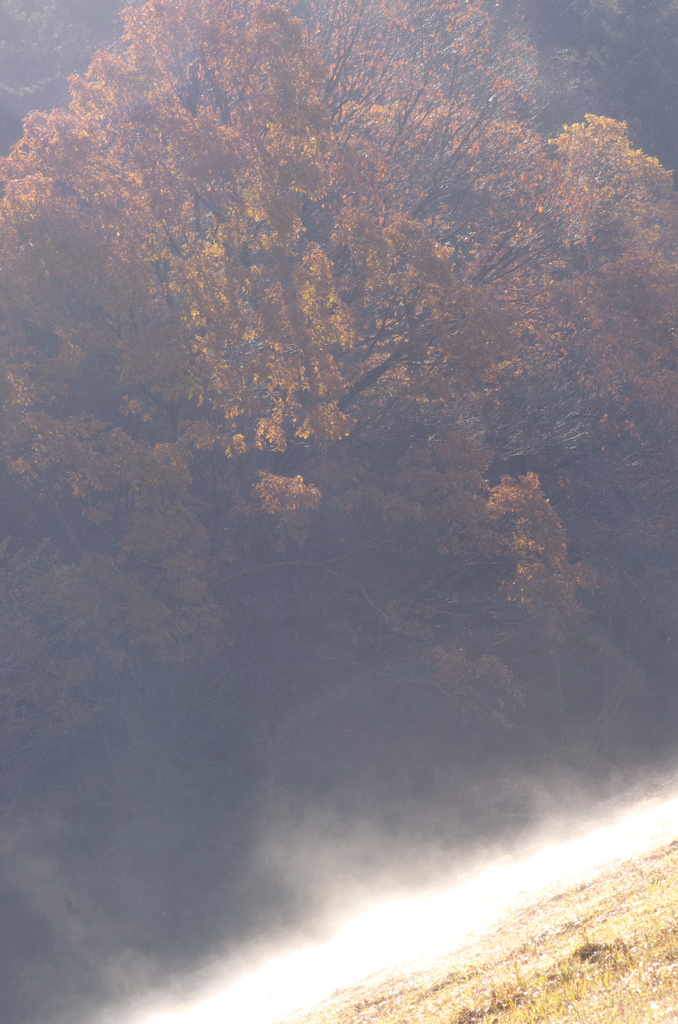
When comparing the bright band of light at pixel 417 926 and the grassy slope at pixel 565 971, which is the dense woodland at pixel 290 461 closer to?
the bright band of light at pixel 417 926

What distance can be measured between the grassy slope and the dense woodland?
7856 mm

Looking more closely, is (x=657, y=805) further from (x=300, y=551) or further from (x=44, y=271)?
(x=44, y=271)

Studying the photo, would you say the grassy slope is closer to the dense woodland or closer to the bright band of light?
the bright band of light

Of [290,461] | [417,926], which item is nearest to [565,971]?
[417,926]

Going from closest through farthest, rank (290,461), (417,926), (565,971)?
(565,971) < (417,926) < (290,461)

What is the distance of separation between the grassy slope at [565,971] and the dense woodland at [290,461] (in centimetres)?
786

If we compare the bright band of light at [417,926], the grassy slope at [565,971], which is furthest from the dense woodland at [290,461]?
the grassy slope at [565,971]

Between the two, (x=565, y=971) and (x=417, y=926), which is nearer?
(x=565, y=971)

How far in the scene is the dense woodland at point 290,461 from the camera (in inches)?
572

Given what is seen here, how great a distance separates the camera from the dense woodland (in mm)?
14523

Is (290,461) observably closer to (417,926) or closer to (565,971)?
(417,926)

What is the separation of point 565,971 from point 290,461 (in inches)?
467

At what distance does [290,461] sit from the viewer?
16.9 m


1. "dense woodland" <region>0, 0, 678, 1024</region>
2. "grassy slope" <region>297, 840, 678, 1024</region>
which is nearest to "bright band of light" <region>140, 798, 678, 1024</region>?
"grassy slope" <region>297, 840, 678, 1024</region>
